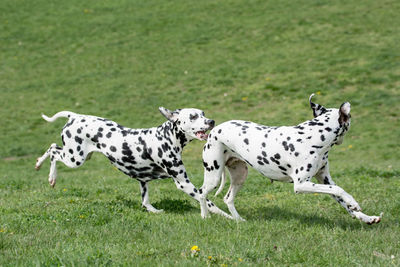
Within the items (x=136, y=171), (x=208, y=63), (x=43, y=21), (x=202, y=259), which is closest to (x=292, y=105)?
(x=208, y=63)

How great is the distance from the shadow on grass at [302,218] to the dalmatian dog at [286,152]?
0.26 meters

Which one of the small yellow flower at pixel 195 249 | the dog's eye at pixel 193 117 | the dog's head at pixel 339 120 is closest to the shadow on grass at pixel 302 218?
the dog's head at pixel 339 120

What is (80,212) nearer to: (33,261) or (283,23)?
(33,261)

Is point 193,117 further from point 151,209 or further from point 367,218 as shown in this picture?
point 367,218

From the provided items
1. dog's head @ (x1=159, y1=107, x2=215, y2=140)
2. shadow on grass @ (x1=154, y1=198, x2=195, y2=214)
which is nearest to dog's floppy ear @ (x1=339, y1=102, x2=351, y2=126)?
dog's head @ (x1=159, y1=107, x2=215, y2=140)

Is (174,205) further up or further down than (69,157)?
further down

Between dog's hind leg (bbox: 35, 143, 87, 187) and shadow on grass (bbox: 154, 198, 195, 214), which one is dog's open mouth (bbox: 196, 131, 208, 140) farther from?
dog's hind leg (bbox: 35, 143, 87, 187)

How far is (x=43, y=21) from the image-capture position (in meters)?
27.9

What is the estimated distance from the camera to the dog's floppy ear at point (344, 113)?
591 centimetres

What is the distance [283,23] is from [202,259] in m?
20.8

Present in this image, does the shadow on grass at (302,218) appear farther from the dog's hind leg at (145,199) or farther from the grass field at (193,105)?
the dog's hind leg at (145,199)

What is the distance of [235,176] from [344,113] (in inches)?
80.8

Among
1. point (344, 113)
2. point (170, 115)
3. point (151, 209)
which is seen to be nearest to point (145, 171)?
point (151, 209)

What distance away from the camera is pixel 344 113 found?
597cm
